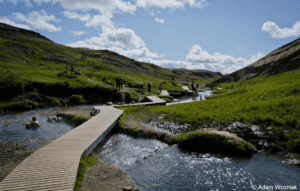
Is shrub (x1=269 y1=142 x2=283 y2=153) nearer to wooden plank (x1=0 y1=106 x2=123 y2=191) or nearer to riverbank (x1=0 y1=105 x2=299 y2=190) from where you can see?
riverbank (x1=0 y1=105 x2=299 y2=190)

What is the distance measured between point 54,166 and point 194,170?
960cm

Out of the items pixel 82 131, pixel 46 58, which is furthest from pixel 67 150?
pixel 46 58

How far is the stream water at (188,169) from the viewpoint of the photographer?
32.9ft

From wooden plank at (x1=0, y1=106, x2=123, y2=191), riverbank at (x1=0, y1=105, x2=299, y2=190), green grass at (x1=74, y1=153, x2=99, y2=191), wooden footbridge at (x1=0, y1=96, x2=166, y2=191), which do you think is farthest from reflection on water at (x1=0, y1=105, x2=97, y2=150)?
green grass at (x1=74, y1=153, x2=99, y2=191)

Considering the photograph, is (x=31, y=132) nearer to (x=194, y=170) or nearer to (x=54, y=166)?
(x=54, y=166)

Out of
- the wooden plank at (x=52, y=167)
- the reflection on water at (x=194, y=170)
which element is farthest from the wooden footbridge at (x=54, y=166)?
the reflection on water at (x=194, y=170)

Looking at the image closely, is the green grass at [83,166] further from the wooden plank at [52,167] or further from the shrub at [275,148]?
the shrub at [275,148]

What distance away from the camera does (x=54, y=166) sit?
1012 cm

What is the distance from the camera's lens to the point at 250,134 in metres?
15.6

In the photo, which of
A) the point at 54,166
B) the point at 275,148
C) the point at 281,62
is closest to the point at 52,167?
the point at 54,166

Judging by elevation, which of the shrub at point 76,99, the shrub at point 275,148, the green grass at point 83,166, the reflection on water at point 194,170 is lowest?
the reflection on water at point 194,170

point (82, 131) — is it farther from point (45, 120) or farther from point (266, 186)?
point (266, 186)

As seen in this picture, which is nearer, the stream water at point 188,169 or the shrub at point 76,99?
the stream water at point 188,169

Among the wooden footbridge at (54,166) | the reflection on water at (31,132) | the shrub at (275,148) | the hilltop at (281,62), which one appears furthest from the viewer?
the hilltop at (281,62)
